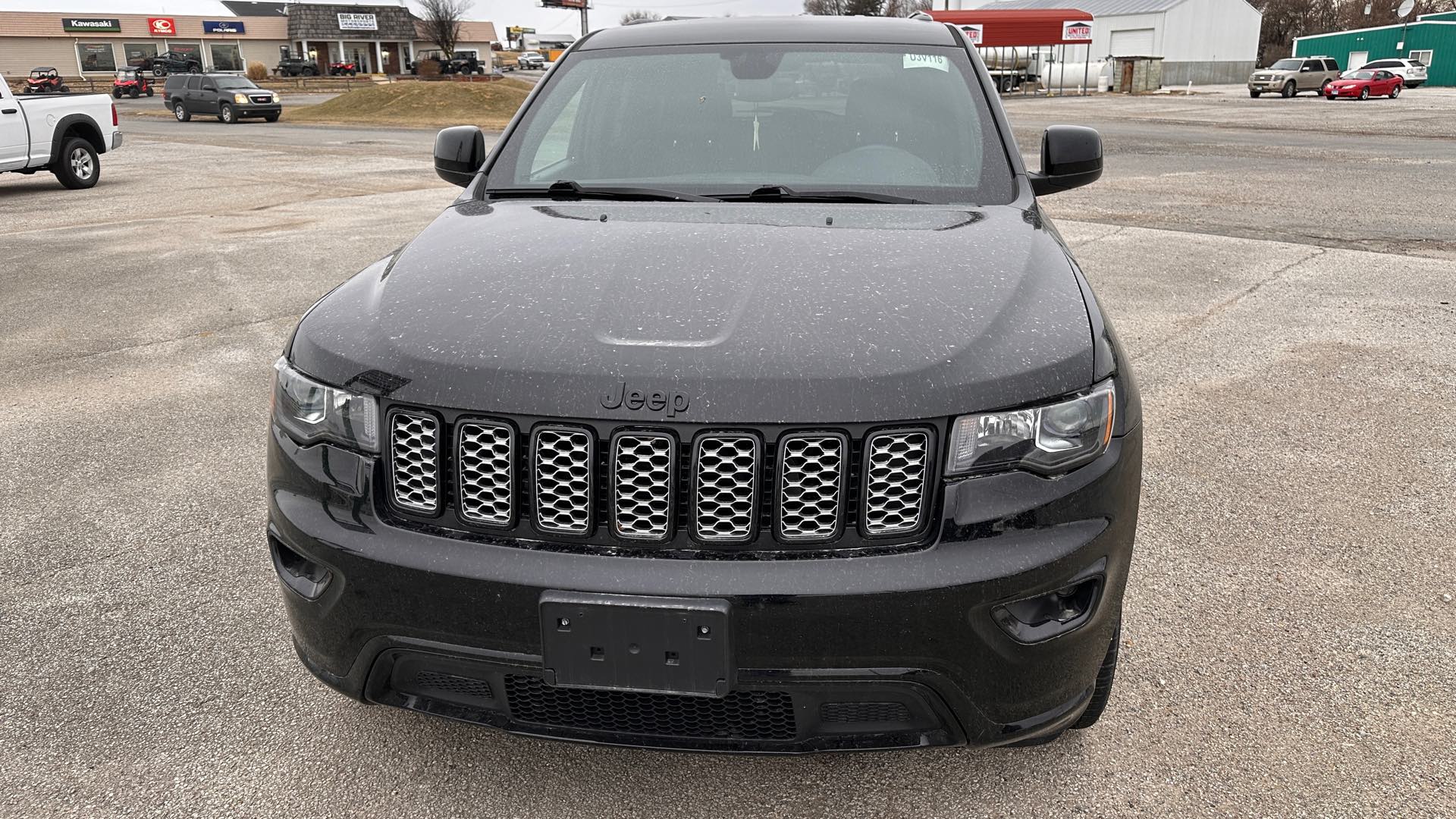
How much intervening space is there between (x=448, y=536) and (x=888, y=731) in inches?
36.3

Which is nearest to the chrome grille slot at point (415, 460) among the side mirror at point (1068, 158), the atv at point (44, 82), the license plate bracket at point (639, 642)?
the license plate bracket at point (639, 642)

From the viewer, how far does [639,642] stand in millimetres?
1917

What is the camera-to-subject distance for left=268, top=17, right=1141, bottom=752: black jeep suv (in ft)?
6.35

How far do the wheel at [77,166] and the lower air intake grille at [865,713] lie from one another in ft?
53.5

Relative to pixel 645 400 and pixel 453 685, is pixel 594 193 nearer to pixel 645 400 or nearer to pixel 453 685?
pixel 645 400

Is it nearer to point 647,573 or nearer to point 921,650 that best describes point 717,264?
point 647,573

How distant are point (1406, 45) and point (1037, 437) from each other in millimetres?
81179

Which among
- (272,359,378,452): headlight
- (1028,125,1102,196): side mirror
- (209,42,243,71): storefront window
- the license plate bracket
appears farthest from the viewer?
(209,42,243,71): storefront window

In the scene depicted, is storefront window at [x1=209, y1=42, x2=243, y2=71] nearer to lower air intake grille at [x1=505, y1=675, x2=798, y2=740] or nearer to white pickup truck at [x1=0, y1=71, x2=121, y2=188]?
white pickup truck at [x1=0, y1=71, x2=121, y2=188]

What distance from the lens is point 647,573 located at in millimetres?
1938

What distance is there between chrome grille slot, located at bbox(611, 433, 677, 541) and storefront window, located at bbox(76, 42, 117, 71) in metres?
83.3

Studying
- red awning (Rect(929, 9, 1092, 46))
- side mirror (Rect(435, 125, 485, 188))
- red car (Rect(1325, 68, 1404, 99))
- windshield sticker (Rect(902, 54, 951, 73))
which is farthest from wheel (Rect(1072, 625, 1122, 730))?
red awning (Rect(929, 9, 1092, 46))

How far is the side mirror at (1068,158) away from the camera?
11.4ft

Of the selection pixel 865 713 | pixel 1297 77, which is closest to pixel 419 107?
pixel 865 713
